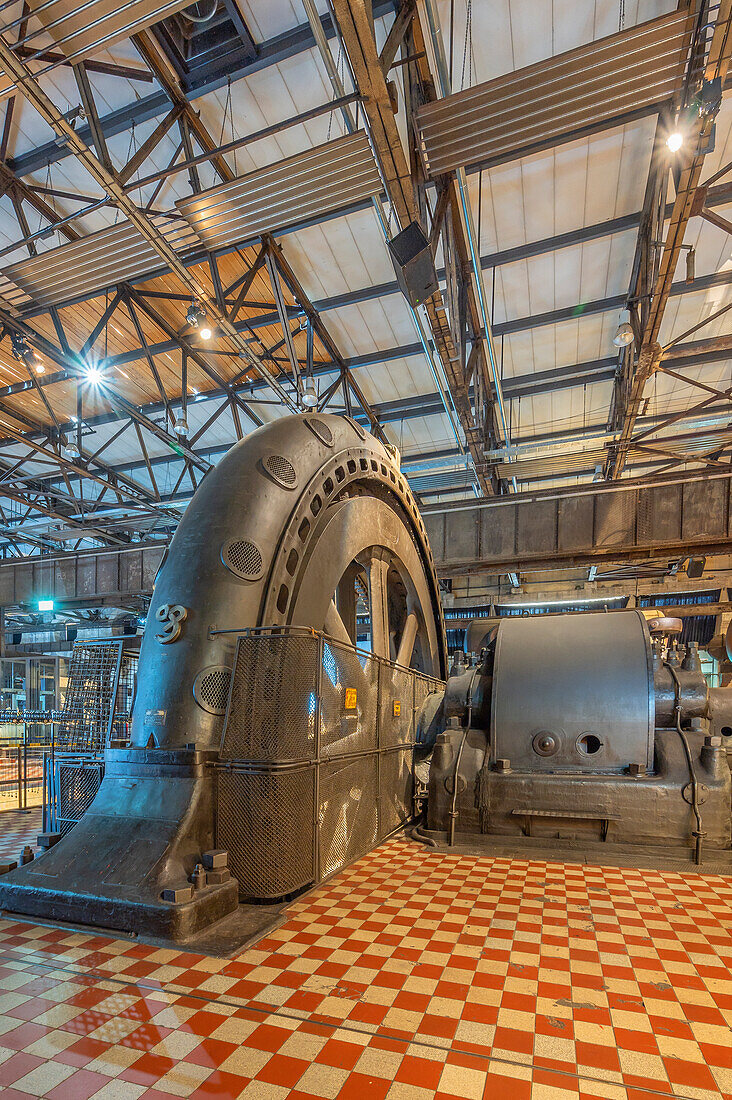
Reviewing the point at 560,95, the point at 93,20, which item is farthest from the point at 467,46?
the point at 93,20

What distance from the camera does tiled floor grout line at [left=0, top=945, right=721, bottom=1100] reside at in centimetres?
190

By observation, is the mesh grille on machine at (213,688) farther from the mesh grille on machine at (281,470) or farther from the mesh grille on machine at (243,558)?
the mesh grille on machine at (281,470)

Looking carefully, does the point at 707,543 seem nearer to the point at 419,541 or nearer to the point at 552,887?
the point at 419,541

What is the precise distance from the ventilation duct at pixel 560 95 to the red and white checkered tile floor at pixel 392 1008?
5.18 meters

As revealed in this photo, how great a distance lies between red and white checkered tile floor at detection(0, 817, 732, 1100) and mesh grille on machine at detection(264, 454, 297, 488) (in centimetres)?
279

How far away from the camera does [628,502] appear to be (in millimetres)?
10047

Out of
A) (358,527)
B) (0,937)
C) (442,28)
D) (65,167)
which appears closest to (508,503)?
(358,527)

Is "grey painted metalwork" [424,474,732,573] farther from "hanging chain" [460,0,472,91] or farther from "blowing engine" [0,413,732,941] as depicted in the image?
"hanging chain" [460,0,472,91]

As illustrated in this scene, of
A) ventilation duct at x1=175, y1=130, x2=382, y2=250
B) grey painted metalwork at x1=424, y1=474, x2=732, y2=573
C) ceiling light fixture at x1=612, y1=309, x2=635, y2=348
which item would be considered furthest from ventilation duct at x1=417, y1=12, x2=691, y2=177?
grey painted metalwork at x1=424, y1=474, x2=732, y2=573

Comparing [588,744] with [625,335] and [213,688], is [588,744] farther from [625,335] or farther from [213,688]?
[625,335]

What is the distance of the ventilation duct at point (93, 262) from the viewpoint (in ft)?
19.0

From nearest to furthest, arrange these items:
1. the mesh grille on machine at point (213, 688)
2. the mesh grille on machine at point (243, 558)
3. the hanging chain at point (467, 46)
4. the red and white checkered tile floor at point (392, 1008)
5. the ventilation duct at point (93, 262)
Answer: the red and white checkered tile floor at point (392, 1008) < the mesh grille on machine at point (213, 688) < the mesh grille on machine at point (243, 558) < the hanging chain at point (467, 46) < the ventilation duct at point (93, 262)

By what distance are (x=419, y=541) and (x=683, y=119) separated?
4.98m

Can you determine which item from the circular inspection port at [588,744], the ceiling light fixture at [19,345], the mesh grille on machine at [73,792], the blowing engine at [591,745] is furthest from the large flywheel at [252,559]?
the ceiling light fixture at [19,345]
